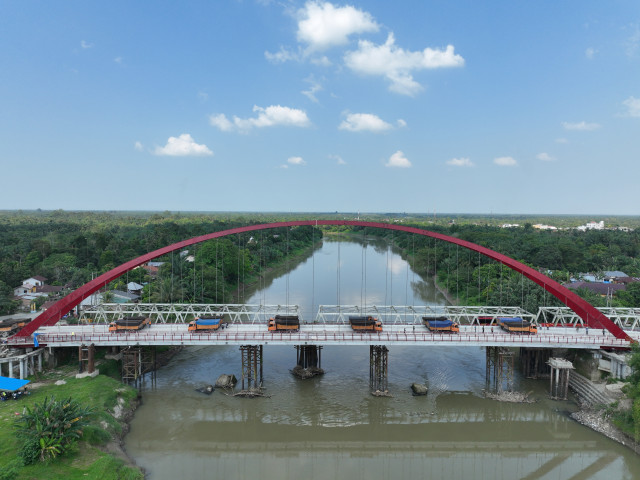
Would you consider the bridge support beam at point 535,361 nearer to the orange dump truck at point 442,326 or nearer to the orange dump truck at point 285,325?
the orange dump truck at point 442,326

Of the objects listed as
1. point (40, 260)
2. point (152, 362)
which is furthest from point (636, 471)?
point (40, 260)

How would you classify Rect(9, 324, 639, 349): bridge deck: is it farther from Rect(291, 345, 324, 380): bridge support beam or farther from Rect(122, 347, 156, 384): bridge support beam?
Rect(291, 345, 324, 380): bridge support beam

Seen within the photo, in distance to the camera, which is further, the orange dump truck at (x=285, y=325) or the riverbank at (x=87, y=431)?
the orange dump truck at (x=285, y=325)

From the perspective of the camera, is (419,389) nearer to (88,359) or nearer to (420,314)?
(420,314)

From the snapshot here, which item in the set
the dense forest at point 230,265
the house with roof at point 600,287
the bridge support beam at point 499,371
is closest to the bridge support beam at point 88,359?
the dense forest at point 230,265

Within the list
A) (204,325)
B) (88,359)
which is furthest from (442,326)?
(88,359)

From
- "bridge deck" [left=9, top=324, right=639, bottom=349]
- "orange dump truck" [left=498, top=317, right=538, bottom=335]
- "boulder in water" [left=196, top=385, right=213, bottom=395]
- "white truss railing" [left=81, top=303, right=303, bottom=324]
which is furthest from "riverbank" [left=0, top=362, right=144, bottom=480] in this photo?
"orange dump truck" [left=498, top=317, right=538, bottom=335]
